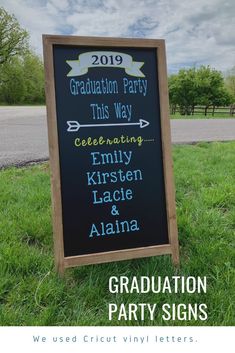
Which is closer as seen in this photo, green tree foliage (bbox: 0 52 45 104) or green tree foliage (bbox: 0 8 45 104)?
green tree foliage (bbox: 0 8 45 104)

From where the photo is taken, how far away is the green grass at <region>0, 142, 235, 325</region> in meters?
1.65

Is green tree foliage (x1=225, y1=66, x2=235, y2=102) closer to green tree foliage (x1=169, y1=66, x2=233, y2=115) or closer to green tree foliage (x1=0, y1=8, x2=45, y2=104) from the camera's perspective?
green tree foliage (x1=169, y1=66, x2=233, y2=115)

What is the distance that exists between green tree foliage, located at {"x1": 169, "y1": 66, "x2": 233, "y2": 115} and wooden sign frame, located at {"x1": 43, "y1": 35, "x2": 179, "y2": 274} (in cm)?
2332

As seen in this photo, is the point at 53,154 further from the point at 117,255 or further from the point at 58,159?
the point at 117,255

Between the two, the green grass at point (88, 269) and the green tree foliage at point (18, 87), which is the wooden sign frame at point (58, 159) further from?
the green tree foliage at point (18, 87)

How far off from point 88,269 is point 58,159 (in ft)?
2.22

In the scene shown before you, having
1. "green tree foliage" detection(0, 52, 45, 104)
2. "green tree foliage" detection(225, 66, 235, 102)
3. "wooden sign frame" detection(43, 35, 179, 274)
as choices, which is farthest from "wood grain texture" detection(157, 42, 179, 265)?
"green tree foliage" detection(225, 66, 235, 102)

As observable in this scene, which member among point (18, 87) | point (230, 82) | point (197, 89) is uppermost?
point (230, 82)

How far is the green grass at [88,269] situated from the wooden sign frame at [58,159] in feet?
0.30

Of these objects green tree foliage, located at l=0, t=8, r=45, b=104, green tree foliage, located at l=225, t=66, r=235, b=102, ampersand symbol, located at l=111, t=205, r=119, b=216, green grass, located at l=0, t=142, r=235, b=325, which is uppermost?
green tree foliage, located at l=225, t=66, r=235, b=102

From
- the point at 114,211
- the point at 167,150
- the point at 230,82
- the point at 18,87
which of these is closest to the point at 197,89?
the point at 230,82

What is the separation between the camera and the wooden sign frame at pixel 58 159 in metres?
1.80

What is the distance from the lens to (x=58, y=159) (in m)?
1.85

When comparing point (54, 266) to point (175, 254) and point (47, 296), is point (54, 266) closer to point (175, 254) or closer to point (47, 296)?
point (47, 296)
